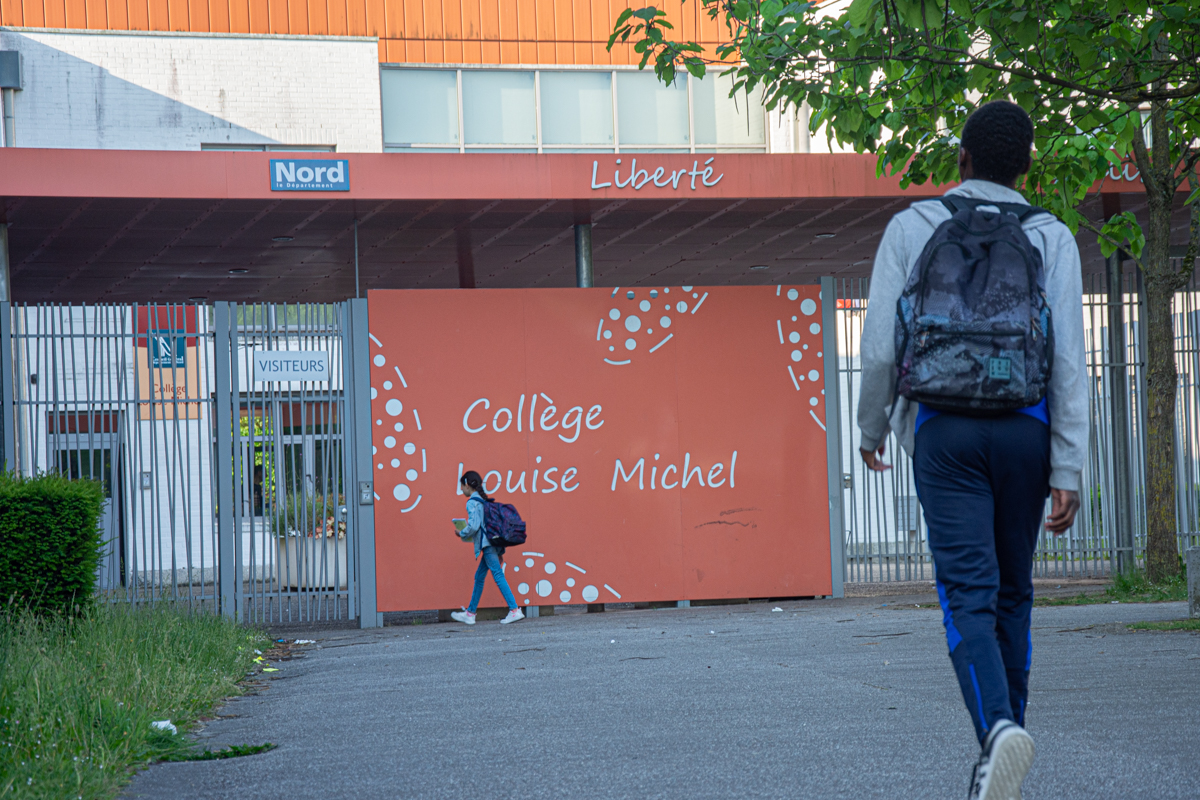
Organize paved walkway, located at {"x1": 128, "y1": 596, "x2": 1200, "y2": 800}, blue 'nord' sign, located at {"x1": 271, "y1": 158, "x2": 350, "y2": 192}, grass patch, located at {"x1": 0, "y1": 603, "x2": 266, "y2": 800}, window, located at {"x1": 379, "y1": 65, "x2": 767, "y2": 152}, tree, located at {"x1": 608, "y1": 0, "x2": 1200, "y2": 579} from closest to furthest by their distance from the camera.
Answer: paved walkway, located at {"x1": 128, "y1": 596, "x2": 1200, "y2": 800}
grass patch, located at {"x1": 0, "y1": 603, "x2": 266, "y2": 800}
tree, located at {"x1": 608, "y1": 0, "x2": 1200, "y2": 579}
blue 'nord' sign, located at {"x1": 271, "y1": 158, "x2": 350, "y2": 192}
window, located at {"x1": 379, "y1": 65, "x2": 767, "y2": 152}

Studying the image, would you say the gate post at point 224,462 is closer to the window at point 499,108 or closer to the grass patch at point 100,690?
the grass patch at point 100,690

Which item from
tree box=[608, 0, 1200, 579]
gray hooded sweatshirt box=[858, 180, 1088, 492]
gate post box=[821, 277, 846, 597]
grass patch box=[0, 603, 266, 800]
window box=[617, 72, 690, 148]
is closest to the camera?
gray hooded sweatshirt box=[858, 180, 1088, 492]

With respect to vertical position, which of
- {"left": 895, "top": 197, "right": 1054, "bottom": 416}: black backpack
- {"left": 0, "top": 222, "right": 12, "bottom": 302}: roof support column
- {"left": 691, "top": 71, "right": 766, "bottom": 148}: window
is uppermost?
{"left": 691, "top": 71, "right": 766, "bottom": 148}: window

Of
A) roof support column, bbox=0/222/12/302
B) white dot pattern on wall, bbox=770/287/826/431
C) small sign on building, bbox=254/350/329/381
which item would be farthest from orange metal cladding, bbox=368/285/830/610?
roof support column, bbox=0/222/12/302

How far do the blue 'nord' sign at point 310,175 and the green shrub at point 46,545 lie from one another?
3965 millimetres

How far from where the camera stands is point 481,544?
12.1 metres

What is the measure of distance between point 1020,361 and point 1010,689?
35.4 inches

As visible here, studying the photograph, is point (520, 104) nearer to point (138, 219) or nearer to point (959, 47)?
point (138, 219)

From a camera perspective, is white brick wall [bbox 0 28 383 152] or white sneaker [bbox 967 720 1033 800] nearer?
white sneaker [bbox 967 720 1033 800]

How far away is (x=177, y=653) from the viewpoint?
25.0 feet

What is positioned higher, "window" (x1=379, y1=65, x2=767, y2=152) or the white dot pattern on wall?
"window" (x1=379, y1=65, x2=767, y2=152)

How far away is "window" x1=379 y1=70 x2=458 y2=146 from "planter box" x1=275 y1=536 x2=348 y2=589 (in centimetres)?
1231

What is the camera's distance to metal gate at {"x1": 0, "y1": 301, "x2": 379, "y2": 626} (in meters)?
12.1

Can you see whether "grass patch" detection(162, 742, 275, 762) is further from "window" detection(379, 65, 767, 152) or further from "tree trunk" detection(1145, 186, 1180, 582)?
"window" detection(379, 65, 767, 152)
